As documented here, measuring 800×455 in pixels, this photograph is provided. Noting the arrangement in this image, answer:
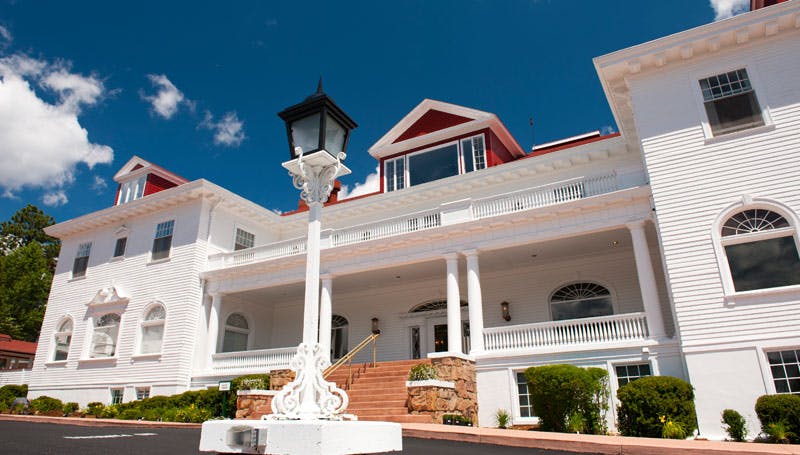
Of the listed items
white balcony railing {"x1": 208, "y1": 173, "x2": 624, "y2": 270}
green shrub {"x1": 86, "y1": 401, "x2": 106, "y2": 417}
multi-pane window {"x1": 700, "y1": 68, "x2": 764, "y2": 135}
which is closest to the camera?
multi-pane window {"x1": 700, "y1": 68, "x2": 764, "y2": 135}

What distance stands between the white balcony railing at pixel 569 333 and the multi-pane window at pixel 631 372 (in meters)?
0.65

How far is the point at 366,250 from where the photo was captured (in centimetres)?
1745

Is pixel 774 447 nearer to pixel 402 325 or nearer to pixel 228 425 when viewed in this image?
pixel 228 425

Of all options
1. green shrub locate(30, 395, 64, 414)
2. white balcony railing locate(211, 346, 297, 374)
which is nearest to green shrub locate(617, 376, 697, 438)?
white balcony railing locate(211, 346, 297, 374)

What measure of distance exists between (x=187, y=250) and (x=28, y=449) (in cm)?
1448

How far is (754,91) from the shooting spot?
1255cm

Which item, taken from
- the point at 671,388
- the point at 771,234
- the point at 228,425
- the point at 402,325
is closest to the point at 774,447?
the point at 671,388

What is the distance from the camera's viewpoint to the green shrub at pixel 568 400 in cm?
1127

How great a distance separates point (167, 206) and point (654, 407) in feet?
64.4

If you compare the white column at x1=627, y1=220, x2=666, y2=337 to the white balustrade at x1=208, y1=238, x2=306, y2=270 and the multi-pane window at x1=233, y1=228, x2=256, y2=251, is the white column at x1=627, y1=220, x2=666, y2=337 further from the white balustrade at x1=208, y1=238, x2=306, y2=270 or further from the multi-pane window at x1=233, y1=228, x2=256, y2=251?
the multi-pane window at x1=233, y1=228, x2=256, y2=251

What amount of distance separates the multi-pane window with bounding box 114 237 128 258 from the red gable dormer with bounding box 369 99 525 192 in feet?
38.7

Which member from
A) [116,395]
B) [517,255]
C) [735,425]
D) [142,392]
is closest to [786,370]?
[735,425]

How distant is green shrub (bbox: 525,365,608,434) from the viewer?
11273 millimetres

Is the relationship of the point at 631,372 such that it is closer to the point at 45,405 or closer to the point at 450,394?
the point at 450,394
